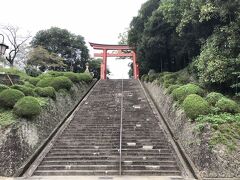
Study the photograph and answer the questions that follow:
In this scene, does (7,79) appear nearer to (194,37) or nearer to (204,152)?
(204,152)

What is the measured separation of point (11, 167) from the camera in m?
13.5

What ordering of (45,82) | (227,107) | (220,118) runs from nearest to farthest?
(220,118) < (227,107) < (45,82)

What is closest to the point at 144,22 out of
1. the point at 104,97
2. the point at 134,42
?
the point at 134,42

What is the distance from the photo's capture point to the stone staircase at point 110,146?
46.2 ft

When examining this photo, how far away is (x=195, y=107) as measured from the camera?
1614 cm

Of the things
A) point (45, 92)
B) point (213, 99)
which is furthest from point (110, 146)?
point (45, 92)

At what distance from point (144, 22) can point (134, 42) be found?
240 centimetres

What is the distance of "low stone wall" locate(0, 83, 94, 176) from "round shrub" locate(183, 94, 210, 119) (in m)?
6.57

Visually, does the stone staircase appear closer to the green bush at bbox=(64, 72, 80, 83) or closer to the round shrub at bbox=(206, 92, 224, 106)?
the round shrub at bbox=(206, 92, 224, 106)

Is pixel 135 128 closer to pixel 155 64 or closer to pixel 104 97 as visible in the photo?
pixel 104 97

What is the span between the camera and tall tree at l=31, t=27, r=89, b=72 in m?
51.2

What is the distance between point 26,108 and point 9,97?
1.28 m

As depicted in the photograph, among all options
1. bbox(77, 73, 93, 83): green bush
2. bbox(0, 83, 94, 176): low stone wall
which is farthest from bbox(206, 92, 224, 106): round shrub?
bbox(77, 73, 93, 83): green bush

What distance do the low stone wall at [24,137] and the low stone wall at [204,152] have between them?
6.08m
